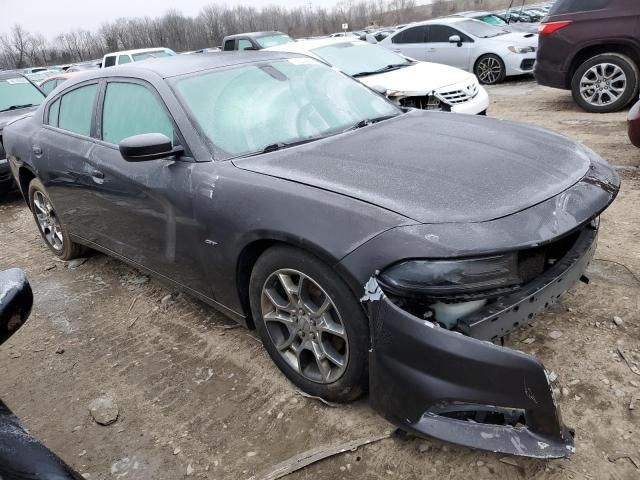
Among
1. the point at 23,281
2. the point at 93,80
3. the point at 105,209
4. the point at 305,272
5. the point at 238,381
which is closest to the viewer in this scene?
the point at 23,281

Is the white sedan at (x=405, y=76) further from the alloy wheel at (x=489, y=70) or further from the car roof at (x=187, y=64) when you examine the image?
the alloy wheel at (x=489, y=70)

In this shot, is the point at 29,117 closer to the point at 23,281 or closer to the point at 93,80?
the point at 93,80

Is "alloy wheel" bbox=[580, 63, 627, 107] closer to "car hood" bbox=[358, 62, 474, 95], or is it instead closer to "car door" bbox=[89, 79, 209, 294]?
"car hood" bbox=[358, 62, 474, 95]

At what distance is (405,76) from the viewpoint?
22.8ft

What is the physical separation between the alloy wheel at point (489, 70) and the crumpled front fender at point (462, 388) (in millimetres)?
10854

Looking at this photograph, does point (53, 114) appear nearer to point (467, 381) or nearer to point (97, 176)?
point (97, 176)

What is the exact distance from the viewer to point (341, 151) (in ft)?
8.46

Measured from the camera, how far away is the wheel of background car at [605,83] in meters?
6.95

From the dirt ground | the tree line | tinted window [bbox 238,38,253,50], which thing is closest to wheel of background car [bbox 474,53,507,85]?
tinted window [bbox 238,38,253,50]

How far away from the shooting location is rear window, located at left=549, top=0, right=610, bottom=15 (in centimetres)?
695

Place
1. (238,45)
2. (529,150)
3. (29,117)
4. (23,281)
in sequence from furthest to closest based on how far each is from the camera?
(238,45)
(29,117)
(529,150)
(23,281)

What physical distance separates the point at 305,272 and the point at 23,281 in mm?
1061

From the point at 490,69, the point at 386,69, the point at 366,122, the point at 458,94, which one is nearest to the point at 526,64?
the point at 490,69

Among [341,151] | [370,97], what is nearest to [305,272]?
[341,151]
